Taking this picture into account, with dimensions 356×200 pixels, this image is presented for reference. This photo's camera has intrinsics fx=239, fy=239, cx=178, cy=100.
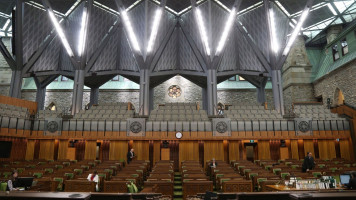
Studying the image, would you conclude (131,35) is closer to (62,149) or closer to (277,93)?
(62,149)

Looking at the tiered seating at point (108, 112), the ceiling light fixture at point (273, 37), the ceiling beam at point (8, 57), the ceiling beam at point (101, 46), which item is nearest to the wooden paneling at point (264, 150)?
the ceiling light fixture at point (273, 37)

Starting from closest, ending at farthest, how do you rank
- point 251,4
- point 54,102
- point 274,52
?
1. point 274,52
2. point 251,4
3. point 54,102

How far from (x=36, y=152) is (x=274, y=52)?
66.1 ft

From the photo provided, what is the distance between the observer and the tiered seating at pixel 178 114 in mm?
18594

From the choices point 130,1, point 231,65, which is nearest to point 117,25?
point 130,1

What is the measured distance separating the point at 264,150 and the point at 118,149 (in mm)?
10344

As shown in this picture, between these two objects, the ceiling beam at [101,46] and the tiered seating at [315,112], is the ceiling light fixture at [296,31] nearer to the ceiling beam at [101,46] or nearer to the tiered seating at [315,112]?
the tiered seating at [315,112]

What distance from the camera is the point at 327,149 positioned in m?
17.2

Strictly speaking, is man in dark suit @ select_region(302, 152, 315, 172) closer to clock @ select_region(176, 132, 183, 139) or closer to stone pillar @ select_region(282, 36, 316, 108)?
clock @ select_region(176, 132, 183, 139)

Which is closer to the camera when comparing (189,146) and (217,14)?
(189,146)

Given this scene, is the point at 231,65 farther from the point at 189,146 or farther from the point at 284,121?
the point at 189,146

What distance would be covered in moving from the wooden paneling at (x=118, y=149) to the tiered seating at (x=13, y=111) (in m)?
6.65

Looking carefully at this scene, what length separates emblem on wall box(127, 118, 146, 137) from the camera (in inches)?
666

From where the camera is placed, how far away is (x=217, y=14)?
872 inches
